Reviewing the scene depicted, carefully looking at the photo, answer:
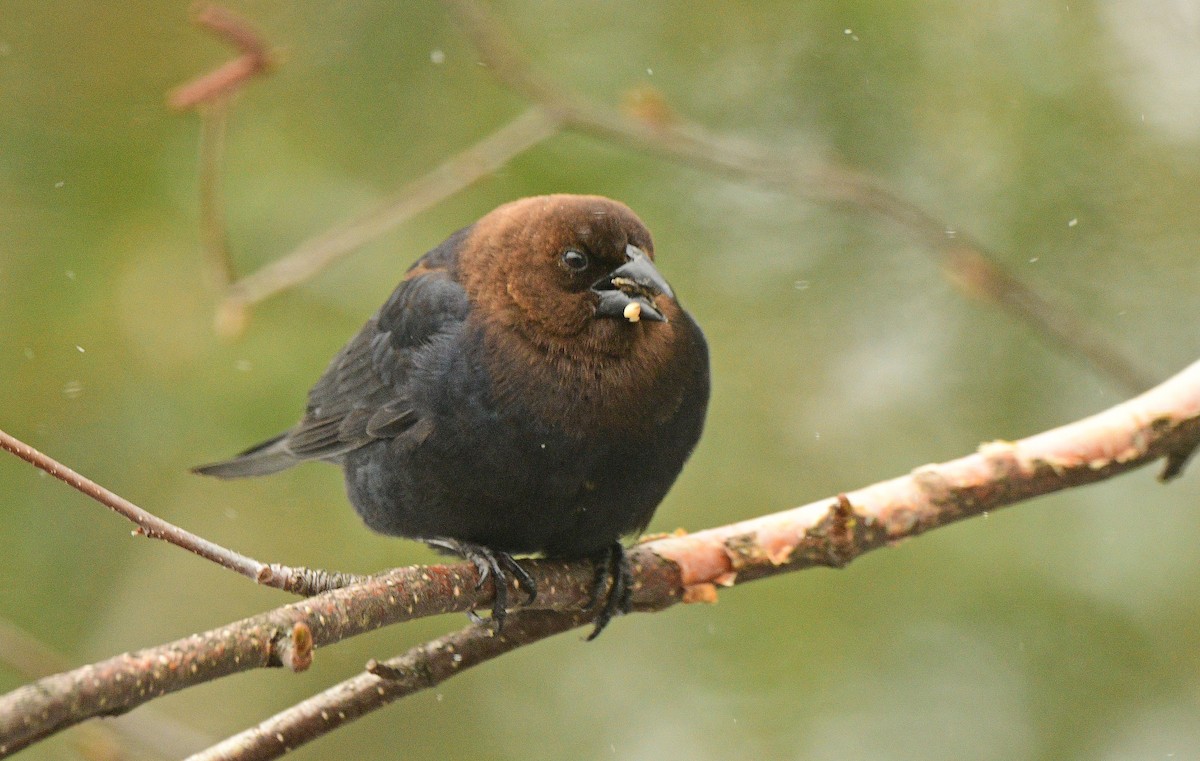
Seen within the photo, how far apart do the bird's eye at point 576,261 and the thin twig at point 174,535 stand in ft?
3.31

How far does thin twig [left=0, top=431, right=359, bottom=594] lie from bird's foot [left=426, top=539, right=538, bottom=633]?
52 centimetres

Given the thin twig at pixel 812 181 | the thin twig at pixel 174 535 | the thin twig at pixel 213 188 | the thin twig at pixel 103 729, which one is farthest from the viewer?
the thin twig at pixel 812 181

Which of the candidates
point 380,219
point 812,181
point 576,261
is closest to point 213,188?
point 380,219

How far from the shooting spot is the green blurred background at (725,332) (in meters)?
3.87

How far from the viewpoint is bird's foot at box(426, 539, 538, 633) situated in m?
2.52

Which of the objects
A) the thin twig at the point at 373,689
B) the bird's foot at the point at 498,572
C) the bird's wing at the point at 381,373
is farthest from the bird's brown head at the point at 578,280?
the thin twig at the point at 373,689

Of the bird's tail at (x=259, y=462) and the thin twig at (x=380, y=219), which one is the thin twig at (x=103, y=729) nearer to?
the bird's tail at (x=259, y=462)

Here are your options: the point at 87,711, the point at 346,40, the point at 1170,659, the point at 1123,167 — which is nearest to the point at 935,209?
the point at 1123,167

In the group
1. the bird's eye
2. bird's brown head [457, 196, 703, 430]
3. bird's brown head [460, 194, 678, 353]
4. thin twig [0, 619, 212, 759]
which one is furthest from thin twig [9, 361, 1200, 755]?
thin twig [0, 619, 212, 759]

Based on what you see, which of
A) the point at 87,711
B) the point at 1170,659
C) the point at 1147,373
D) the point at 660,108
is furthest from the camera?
the point at 1170,659

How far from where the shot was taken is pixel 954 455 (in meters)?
4.17

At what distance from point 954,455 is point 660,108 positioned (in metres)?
1.62

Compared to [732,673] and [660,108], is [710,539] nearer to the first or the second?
[660,108]

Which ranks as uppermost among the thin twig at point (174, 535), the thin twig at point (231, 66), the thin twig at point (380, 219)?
the thin twig at point (231, 66)
